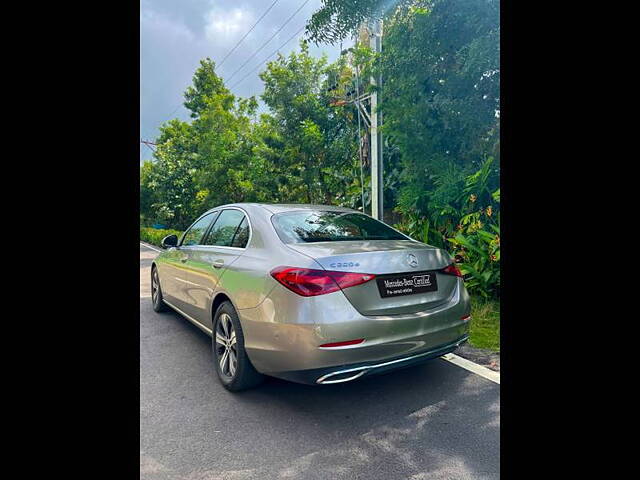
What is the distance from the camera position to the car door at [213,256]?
136 inches

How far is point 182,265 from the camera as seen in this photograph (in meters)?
4.41

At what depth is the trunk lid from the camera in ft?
8.55

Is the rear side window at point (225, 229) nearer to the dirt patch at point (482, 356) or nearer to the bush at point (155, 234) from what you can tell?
the dirt patch at point (482, 356)

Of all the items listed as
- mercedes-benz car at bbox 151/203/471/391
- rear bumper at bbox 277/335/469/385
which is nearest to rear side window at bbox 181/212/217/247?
mercedes-benz car at bbox 151/203/471/391

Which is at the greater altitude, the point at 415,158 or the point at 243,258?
the point at 415,158

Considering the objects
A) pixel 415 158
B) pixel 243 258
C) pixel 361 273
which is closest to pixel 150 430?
pixel 243 258

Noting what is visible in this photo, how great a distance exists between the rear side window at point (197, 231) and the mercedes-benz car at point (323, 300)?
0.84 m

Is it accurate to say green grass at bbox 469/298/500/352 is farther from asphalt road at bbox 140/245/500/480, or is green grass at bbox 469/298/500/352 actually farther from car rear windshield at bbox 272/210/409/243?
car rear windshield at bbox 272/210/409/243

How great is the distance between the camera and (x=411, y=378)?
3273 millimetres

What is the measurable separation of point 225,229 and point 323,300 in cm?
173
